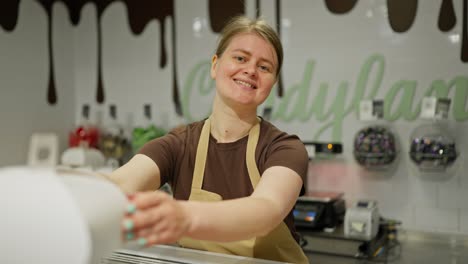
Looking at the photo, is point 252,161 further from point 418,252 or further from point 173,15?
point 173,15

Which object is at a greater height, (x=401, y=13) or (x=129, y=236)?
(x=401, y=13)

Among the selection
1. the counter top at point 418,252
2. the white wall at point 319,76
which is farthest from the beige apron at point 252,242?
the white wall at point 319,76

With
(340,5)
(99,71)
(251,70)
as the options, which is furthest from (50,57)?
(251,70)

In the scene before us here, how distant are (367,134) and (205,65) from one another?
133 cm

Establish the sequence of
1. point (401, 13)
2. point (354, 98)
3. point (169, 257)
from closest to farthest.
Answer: point (169, 257) → point (401, 13) → point (354, 98)

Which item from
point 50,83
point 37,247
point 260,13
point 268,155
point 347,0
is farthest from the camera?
point 50,83

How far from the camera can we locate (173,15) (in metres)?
3.47

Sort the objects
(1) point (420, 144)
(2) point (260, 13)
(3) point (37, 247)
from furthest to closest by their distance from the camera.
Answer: (2) point (260, 13) → (1) point (420, 144) → (3) point (37, 247)

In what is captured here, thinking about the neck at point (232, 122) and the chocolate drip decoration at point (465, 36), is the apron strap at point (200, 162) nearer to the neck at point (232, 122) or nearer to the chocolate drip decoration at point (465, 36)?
the neck at point (232, 122)

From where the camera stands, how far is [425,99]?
2.50 metres

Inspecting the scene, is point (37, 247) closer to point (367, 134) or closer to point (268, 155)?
point (268, 155)

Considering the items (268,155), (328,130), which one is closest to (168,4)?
(328,130)

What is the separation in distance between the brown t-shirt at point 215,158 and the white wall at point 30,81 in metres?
2.53

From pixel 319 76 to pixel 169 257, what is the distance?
209 centimetres
